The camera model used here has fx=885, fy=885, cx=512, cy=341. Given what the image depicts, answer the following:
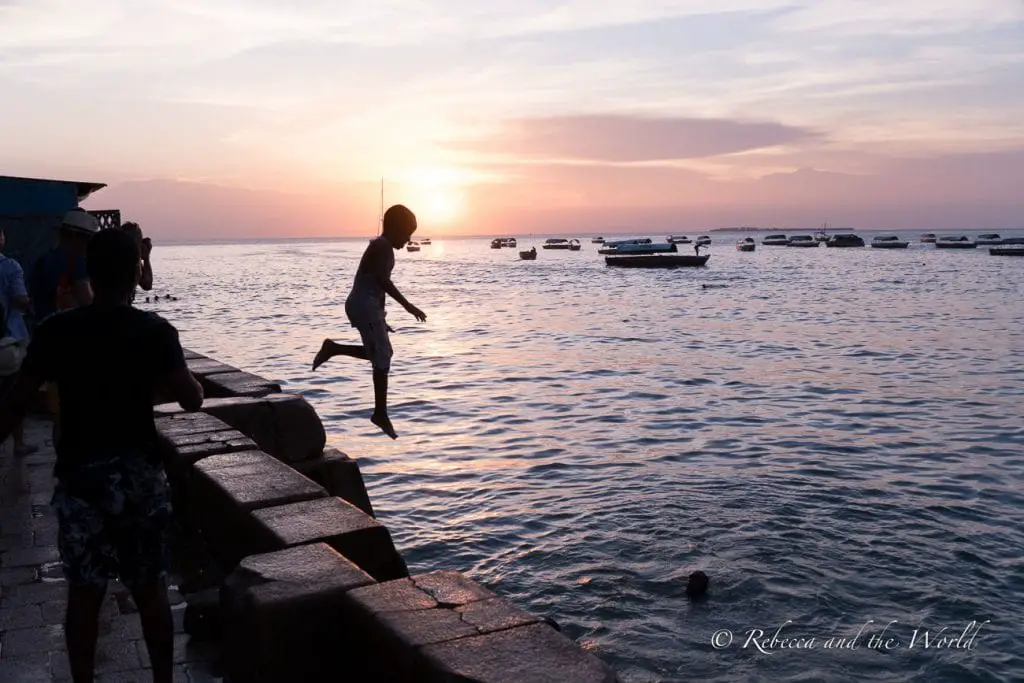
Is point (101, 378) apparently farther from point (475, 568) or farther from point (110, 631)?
point (475, 568)

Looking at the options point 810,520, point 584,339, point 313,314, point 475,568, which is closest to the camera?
point 475,568

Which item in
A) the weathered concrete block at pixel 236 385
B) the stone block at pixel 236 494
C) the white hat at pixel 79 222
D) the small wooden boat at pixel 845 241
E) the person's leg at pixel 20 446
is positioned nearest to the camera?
the stone block at pixel 236 494

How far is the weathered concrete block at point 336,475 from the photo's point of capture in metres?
7.97

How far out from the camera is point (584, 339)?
28.7 m

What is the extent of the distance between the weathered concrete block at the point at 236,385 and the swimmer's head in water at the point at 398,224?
2.43 meters

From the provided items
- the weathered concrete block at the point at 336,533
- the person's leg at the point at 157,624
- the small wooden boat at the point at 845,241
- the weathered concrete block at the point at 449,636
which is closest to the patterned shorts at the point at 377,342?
the weathered concrete block at the point at 336,533

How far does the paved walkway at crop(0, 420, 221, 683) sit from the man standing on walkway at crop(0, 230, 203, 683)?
772mm

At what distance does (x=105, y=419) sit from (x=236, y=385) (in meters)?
5.77

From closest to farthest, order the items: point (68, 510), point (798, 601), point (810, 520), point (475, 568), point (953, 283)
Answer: point (68, 510) → point (798, 601) → point (475, 568) → point (810, 520) → point (953, 283)

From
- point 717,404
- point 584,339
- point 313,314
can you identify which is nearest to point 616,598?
point 717,404

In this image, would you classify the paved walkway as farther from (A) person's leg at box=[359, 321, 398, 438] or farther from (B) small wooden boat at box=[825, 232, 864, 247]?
(B) small wooden boat at box=[825, 232, 864, 247]

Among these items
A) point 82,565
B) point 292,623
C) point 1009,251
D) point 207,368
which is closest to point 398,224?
point 292,623

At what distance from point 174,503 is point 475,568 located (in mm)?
3037

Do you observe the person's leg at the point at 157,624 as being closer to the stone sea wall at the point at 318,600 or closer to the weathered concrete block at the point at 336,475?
the stone sea wall at the point at 318,600
